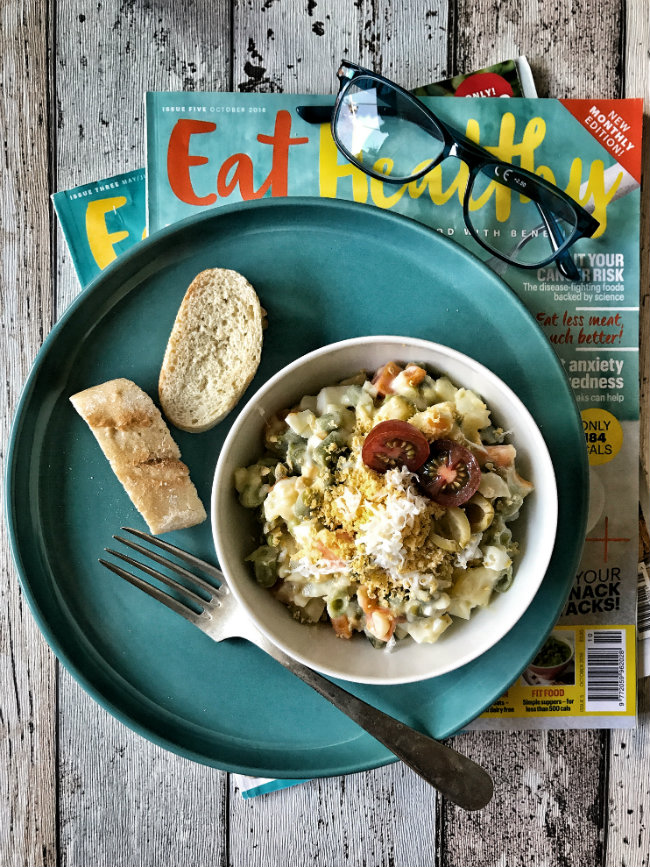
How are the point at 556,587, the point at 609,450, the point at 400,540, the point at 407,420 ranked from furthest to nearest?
1. the point at 609,450
2. the point at 556,587
3. the point at 407,420
4. the point at 400,540

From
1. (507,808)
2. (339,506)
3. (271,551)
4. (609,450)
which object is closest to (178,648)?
(271,551)

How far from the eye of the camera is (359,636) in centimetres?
176

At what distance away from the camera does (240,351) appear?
190cm

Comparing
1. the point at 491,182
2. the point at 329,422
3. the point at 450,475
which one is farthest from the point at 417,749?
the point at 491,182

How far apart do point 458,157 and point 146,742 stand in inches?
77.6

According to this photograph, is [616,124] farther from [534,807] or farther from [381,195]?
[534,807]

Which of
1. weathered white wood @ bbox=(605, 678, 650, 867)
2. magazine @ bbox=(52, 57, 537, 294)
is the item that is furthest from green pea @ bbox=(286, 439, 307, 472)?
weathered white wood @ bbox=(605, 678, 650, 867)

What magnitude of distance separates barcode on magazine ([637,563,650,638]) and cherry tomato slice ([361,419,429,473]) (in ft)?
3.29

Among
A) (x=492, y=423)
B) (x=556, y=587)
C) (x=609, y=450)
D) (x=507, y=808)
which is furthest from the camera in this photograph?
(x=507, y=808)

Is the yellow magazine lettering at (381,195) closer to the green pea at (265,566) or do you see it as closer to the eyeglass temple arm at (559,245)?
the eyeglass temple arm at (559,245)

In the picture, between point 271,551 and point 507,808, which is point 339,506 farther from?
point 507,808

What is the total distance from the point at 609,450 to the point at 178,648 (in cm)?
134

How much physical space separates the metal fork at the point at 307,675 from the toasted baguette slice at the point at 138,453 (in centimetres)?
9

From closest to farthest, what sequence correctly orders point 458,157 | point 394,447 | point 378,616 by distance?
point 394,447 < point 378,616 < point 458,157
